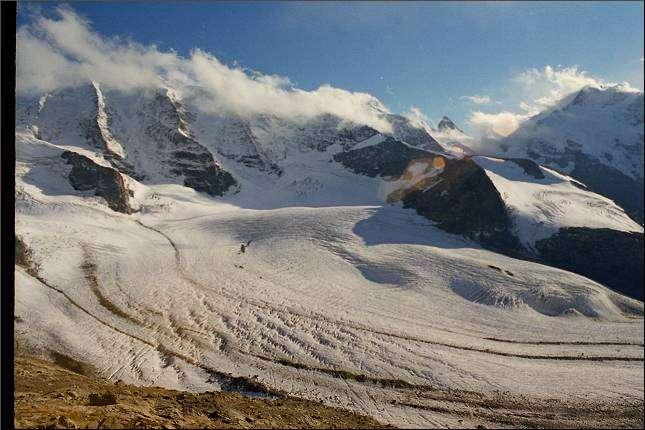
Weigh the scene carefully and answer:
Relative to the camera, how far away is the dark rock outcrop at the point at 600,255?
61.9 m

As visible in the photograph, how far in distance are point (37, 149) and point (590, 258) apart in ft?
323

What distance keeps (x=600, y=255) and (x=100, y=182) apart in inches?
3193

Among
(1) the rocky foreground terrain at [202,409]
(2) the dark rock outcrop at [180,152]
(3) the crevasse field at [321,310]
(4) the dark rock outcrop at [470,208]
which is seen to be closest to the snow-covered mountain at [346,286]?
(3) the crevasse field at [321,310]

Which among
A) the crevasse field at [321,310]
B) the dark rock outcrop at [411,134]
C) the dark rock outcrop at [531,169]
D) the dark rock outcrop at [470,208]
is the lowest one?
the crevasse field at [321,310]

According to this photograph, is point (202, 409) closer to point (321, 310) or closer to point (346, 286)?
point (321, 310)

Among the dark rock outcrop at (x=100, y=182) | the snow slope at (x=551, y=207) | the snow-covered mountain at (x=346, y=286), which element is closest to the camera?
the snow-covered mountain at (x=346, y=286)

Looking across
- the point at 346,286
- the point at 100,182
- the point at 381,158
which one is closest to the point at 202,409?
the point at 346,286

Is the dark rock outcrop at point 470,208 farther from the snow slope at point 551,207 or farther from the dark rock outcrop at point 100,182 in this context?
the dark rock outcrop at point 100,182

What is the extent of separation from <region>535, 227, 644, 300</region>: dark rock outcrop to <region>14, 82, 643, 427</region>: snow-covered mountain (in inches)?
10.9

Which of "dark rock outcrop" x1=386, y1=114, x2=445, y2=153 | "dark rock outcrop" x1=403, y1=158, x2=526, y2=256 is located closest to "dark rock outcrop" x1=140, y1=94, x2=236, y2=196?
"dark rock outcrop" x1=403, y1=158, x2=526, y2=256

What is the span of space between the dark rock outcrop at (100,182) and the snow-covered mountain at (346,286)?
1.13 ft

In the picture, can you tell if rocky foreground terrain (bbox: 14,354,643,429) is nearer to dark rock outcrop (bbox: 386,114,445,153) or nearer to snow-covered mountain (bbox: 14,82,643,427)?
snow-covered mountain (bbox: 14,82,643,427)

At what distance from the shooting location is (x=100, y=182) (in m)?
74.6

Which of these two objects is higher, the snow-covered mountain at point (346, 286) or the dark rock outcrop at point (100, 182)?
the dark rock outcrop at point (100, 182)
